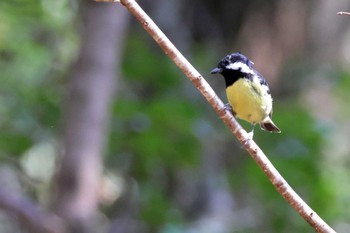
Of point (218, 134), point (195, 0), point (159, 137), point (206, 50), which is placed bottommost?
point (159, 137)

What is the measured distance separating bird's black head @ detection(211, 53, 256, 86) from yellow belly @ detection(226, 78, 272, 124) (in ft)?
0.10

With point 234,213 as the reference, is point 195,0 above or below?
above

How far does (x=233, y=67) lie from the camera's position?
11.1 feet

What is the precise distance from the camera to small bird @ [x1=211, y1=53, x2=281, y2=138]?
3.38 m

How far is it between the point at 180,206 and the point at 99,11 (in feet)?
7.71

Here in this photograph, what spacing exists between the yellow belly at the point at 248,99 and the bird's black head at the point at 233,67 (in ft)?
0.10

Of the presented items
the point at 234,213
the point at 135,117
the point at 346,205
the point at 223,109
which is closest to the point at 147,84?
the point at 135,117

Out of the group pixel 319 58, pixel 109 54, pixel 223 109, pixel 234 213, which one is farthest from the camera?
pixel 319 58

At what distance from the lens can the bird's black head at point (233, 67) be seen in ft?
11.0

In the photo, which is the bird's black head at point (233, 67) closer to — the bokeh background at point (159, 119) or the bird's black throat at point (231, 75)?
the bird's black throat at point (231, 75)

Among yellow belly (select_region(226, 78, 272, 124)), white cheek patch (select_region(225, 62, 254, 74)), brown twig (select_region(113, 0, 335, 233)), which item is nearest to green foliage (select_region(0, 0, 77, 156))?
yellow belly (select_region(226, 78, 272, 124))

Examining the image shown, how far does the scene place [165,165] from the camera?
266 inches

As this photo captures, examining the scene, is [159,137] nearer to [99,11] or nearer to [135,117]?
[135,117]

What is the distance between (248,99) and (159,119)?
8.79 ft
